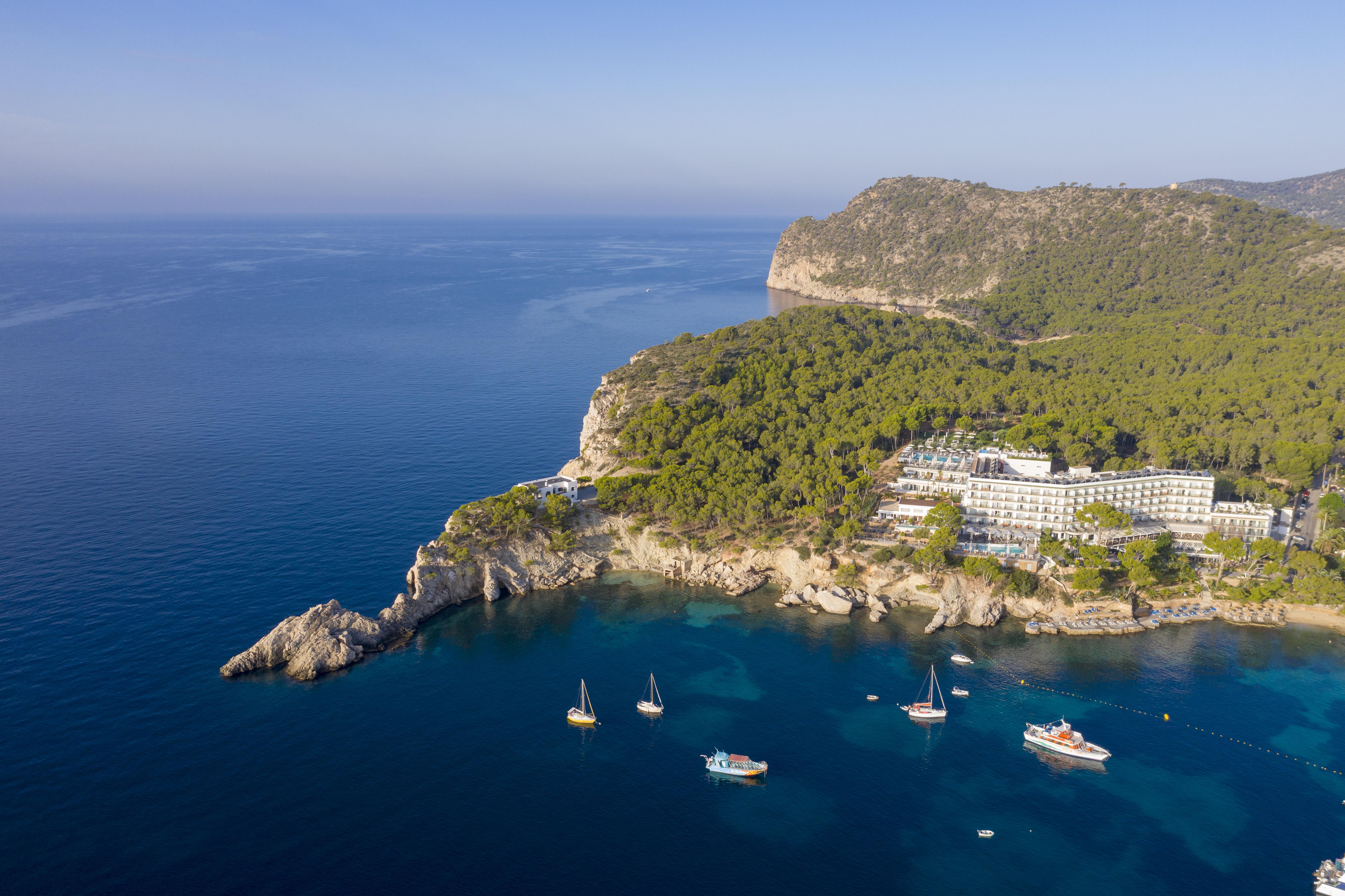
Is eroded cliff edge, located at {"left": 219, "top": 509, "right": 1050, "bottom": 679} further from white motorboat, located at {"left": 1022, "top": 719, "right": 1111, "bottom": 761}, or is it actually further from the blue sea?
white motorboat, located at {"left": 1022, "top": 719, "right": 1111, "bottom": 761}

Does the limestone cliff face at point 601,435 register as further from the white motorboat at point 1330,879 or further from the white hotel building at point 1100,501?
the white motorboat at point 1330,879

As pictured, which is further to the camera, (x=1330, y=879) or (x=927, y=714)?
(x=927, y=714)

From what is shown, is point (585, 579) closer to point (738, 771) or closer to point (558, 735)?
point (558, 735)

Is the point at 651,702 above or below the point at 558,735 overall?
above

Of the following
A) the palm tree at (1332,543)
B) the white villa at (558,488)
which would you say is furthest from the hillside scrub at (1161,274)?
the white villa at (558,488)

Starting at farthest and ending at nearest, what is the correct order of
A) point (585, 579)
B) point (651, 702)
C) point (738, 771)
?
point (585, 579) → point (651, 702) → point (738, 771)

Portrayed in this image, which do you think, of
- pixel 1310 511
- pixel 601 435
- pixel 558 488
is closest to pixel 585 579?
pixel 558 488

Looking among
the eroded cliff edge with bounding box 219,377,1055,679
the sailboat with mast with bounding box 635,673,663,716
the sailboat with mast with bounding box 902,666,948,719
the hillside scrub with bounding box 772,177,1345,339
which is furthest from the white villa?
the hillside scrub with bounding box 772,177,1345,339
